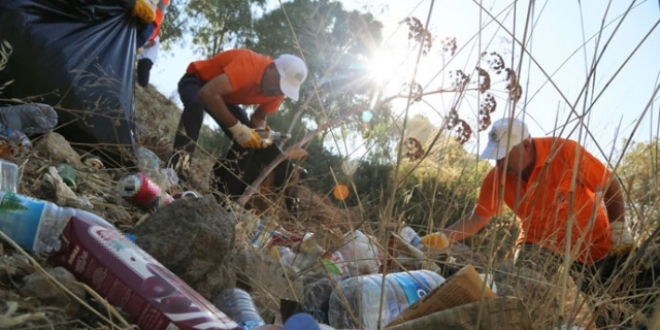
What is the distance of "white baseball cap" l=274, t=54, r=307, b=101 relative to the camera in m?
3.96

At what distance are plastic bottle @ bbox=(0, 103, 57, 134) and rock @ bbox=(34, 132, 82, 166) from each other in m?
0.06

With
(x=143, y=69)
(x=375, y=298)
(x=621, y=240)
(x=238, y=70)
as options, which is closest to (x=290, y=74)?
(x=238, y=70)

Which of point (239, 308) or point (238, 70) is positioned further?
point (238, 70)

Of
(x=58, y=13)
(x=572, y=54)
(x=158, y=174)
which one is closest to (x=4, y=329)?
→ (x=572, y=54)

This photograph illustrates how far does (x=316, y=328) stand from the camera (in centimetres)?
98

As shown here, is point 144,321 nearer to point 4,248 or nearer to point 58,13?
point 4,248

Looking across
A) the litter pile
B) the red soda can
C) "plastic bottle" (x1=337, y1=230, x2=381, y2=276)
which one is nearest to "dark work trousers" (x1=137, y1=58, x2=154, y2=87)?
the litter pile

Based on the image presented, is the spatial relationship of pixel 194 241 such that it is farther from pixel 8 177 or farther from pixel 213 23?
pixel 213 23

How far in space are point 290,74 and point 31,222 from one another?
275 cm

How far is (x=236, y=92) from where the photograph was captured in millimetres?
3914

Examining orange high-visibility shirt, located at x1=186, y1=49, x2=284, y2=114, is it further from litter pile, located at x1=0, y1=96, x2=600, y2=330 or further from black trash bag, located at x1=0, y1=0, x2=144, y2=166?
litter pile, located at x1=0, y1=96, x2=600, y2=330

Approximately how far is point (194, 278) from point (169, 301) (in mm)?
257

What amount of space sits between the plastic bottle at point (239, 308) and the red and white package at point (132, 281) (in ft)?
0.37

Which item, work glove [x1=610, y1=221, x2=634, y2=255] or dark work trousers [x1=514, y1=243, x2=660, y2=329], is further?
work glove [x1=610, y1=221, x2=634, y2=255]
